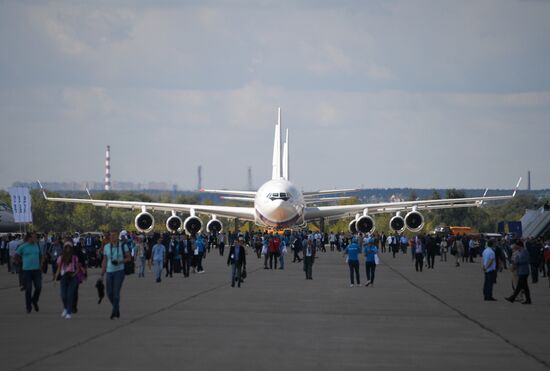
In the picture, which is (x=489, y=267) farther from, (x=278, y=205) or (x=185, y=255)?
(x=278, y=205)

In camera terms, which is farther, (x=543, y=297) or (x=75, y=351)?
(x=543, y=297)

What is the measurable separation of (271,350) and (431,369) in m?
2.77

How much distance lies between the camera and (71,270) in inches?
806

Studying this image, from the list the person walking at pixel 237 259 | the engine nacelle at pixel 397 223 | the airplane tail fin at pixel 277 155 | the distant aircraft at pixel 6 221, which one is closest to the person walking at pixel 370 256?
the person walking at pixel 237 259

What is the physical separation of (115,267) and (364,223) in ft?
176

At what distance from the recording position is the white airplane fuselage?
6662cm

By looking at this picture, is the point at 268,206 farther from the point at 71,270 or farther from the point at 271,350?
the point at 271,350

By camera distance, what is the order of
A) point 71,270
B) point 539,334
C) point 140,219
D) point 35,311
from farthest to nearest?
point 140,219
point 35,311
point 71,270
point 539,334

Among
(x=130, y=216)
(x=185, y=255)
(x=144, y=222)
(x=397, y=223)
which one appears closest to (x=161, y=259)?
(x=185, y=255)

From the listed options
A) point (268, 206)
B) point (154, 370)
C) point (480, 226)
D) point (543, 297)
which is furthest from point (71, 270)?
point (480, 226)

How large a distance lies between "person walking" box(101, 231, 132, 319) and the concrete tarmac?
47 centimetres

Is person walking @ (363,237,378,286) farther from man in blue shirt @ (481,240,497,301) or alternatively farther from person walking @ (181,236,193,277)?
person walking @ (181,236,193,277)

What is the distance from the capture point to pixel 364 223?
73125mm

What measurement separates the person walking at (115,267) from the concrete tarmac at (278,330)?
1.55ft
